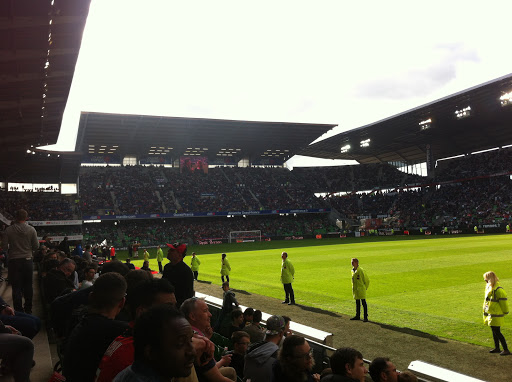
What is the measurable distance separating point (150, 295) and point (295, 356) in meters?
1.43

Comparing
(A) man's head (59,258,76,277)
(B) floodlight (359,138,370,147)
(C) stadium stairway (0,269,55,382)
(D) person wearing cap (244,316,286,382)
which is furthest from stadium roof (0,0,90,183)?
(B) floodlight (359,138,370,147)

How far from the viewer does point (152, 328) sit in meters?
2.16

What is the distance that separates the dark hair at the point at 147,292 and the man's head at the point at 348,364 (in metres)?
1.78

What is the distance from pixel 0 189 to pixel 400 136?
57914 millimetres

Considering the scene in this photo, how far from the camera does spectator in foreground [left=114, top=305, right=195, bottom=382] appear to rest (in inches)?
83.3

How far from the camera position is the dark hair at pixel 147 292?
336cm

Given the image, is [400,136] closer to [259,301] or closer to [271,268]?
[271,268]

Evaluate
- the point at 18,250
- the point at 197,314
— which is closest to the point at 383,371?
the point at 197,314

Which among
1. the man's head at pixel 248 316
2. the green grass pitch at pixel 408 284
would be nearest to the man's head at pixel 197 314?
the man's head at pixel 248 316

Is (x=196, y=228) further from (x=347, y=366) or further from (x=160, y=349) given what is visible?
(x=160, y=349)

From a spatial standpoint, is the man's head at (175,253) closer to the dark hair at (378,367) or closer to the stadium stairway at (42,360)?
the stadium stairway at (42,360)

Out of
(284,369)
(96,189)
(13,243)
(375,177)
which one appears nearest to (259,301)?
(13,243)

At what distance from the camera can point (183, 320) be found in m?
2.20

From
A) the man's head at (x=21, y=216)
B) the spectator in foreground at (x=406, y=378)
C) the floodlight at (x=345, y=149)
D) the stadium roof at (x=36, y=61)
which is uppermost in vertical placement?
the floodlight at (x=345, y=149)
